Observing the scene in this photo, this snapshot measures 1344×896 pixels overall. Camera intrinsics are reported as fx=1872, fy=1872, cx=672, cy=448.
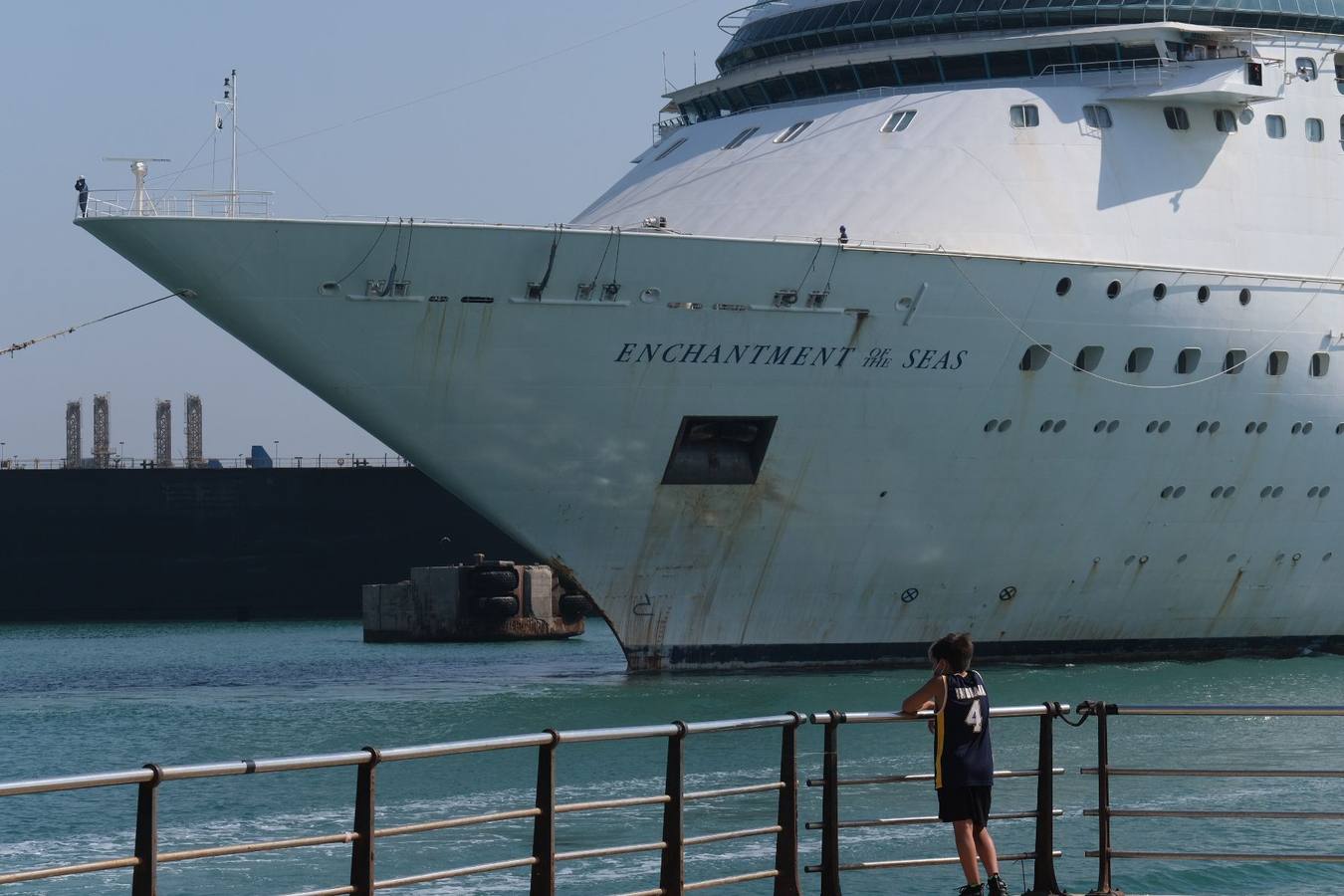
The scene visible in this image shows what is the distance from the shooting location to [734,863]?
1370cm

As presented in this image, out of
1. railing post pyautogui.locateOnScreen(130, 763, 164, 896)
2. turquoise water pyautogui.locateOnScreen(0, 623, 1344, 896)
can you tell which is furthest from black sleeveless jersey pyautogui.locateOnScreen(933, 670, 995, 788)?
turquoise water pyautogui.locateOnScreen(0, 623, 1344, 896)

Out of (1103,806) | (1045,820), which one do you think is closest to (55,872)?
(1045,820)

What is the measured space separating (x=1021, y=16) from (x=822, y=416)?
264 inches

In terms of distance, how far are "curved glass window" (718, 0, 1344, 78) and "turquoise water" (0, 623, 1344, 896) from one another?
8757 millimetres

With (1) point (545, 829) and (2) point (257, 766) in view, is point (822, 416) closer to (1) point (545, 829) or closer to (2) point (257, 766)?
(1) point (545, 829)

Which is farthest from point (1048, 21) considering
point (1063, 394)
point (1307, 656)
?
point (1307, 656)

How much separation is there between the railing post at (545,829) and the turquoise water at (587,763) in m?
4.57

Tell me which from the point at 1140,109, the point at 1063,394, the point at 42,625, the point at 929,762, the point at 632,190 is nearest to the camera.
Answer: the point at 929,762

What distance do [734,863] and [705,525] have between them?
30.9 ft

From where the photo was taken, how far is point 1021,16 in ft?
82.9

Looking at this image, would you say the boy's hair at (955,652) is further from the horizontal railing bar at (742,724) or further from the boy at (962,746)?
the horizontal railing bar at (742,724)

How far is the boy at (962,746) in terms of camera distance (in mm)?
8625

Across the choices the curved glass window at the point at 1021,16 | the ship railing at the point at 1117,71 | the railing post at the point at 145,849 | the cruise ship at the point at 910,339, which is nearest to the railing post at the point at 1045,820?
the railing post at the point at 145,849

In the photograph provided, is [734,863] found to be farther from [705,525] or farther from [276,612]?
[276,612]
